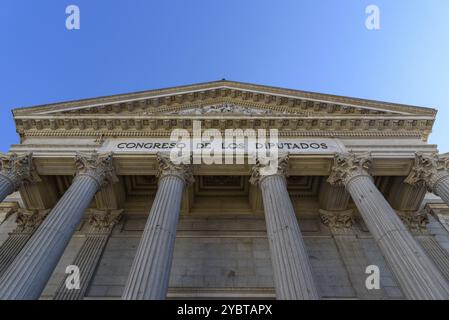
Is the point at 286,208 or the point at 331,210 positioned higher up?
the point at 331,210

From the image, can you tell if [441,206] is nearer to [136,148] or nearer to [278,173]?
[278,173]

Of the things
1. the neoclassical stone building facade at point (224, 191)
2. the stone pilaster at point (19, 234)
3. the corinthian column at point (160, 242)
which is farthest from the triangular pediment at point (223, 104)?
the stone pilaster at point (19, 234)

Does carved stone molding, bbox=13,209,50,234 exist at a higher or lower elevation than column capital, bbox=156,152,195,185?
lower

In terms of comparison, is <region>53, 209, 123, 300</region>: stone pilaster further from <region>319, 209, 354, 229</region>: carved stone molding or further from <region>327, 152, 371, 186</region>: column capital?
<region>327, 152, 371, 186</region>: column capital

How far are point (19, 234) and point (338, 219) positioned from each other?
55.0ft

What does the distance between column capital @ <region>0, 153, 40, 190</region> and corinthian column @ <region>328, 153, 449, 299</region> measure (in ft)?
47.0

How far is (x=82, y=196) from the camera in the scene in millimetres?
13352

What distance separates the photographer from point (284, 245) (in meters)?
11.2

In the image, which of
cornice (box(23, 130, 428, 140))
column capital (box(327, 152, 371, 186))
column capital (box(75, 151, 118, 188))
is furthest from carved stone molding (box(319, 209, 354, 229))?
column capital (box(75, 151, 118, 188))

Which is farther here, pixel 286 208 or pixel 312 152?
pixel 312 152

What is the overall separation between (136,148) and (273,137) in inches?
271

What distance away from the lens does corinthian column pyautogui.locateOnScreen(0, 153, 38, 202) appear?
46.2 feet

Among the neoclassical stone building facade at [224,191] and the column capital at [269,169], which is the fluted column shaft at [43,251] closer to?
the neoclassical stone building facade at [224,191]

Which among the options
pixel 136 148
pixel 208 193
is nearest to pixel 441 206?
pixel 208 193
